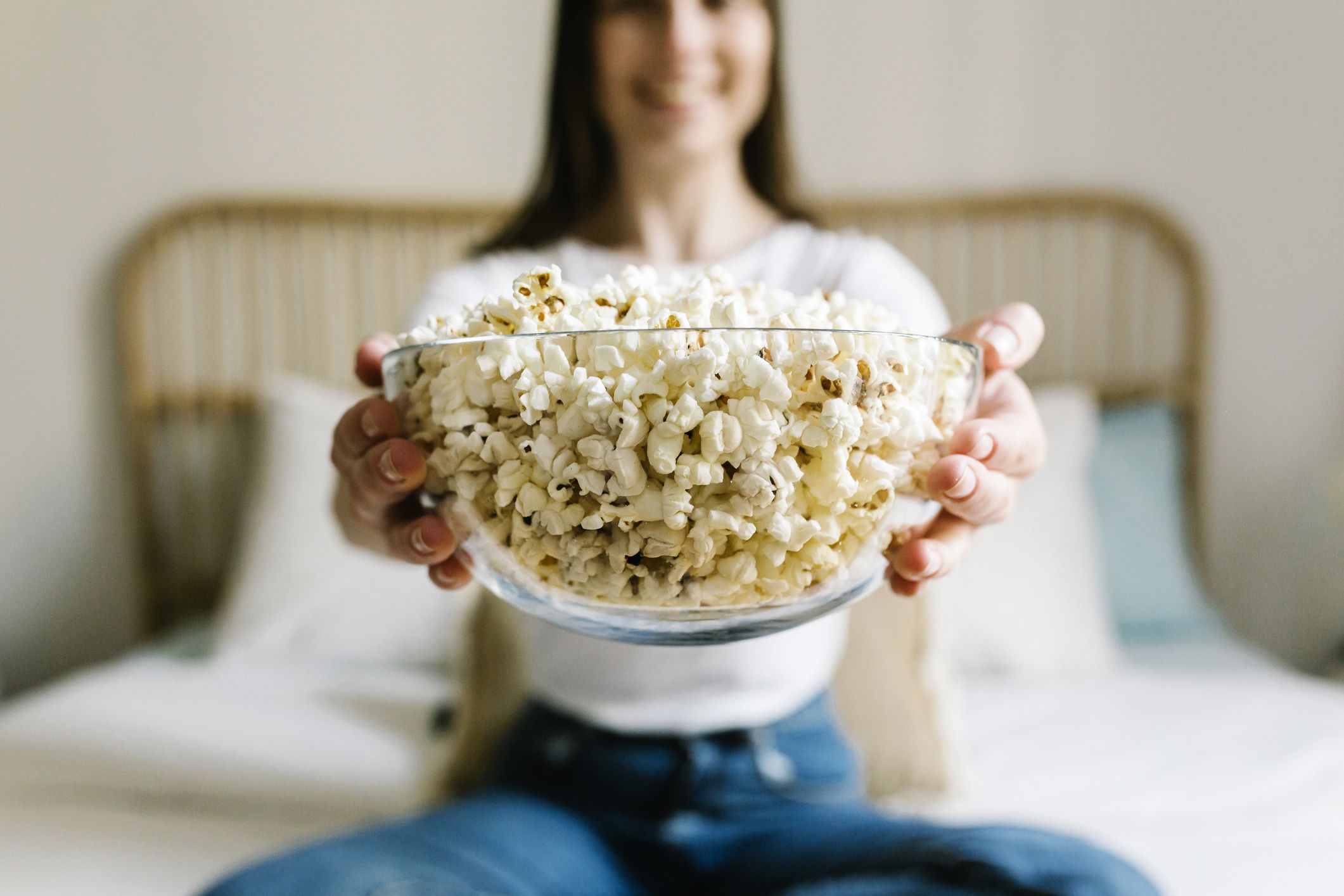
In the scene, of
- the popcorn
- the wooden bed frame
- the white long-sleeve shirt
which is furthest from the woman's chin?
the wooden bed frame

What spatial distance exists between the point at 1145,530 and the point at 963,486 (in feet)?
4.55

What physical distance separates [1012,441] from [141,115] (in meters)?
1.92

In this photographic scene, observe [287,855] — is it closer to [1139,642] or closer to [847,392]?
[847,392]

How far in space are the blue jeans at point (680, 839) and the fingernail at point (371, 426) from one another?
306 mm

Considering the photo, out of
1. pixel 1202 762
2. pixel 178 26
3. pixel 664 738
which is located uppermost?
pixel 178 26

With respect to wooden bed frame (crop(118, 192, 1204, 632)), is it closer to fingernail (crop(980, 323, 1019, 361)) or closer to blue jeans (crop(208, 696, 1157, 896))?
blue jeans (crop(208, 696, 1157, 896))

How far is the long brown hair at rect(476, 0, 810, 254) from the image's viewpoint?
1050 mm

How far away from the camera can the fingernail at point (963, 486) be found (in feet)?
1.46

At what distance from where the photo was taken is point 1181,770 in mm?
1078

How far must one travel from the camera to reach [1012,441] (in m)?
0.50

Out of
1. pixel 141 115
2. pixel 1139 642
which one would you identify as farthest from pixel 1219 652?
pixel 141 115

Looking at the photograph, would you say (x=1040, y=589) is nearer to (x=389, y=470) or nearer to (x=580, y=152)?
(x=580, y=152)

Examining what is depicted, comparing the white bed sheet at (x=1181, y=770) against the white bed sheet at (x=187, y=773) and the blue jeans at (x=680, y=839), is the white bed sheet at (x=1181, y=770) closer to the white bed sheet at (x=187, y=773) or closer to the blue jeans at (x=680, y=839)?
the blue jeans at (x=680, y=839)

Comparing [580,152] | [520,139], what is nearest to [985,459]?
[580,152]
